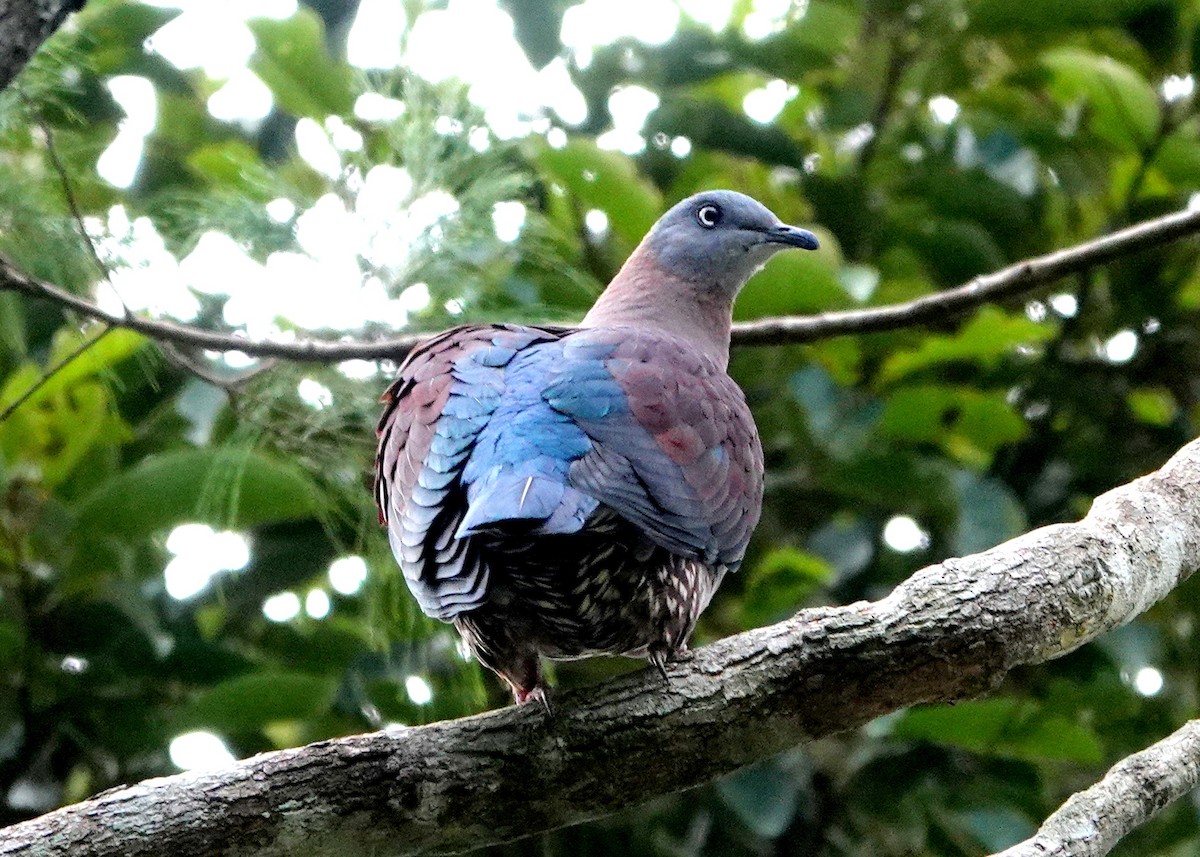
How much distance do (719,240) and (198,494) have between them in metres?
1.61

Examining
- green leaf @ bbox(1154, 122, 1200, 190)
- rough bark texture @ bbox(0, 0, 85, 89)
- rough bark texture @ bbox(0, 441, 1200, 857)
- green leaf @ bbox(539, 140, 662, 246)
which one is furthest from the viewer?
green leaf @ bbox(1154, 122, 1200, 190)

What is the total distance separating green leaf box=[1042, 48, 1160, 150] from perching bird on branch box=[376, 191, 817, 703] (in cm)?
191

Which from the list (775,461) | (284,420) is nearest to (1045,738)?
(775,461)

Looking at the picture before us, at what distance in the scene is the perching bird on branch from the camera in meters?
2.80

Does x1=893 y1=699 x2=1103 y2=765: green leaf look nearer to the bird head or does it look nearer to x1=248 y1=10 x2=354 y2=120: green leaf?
the bird head

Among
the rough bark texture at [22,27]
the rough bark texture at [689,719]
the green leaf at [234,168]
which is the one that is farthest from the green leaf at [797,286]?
the rough bark texture at [22,27]

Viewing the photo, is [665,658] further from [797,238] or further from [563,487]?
[797,238]

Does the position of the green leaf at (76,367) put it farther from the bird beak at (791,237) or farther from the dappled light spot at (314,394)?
the bird beak at (791,237)

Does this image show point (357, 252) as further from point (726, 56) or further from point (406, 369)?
point (726, 56)

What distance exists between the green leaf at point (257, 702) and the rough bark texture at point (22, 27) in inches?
67.3

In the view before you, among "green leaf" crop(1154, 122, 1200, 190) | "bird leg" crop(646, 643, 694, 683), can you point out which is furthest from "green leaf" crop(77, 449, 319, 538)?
"green leaf" crop(1154, 122, 1200, 190)

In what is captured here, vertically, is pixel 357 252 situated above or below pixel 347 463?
above

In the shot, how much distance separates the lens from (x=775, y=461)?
193 inches

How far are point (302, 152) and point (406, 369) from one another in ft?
5.17
